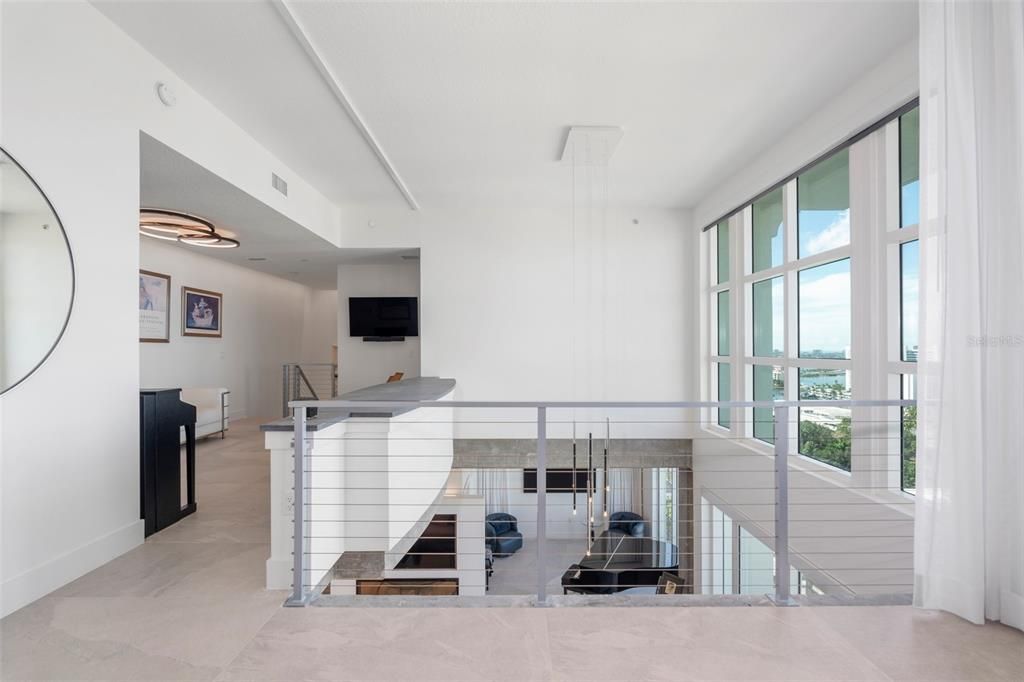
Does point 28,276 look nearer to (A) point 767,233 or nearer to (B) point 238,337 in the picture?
(A) point 767,233

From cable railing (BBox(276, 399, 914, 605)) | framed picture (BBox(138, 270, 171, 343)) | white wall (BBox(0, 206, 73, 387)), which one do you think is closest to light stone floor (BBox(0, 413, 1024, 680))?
cable railing (BBox(276, 399, 914, 605))

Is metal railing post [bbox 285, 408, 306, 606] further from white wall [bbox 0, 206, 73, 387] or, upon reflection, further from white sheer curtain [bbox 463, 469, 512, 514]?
white sheer curtain [bbox 463, 469, 512, 514]

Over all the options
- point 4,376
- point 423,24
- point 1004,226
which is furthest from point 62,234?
point 1004,226

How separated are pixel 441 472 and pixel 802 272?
10.1 feet

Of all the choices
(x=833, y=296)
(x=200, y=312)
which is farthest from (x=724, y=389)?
(x=200, y=312)

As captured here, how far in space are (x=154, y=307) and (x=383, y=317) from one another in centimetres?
242

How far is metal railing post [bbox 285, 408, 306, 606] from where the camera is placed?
1.93m

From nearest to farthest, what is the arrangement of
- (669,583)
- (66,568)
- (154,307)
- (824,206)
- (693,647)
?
(693,647), (66,568), (824,206), (669,583), (154,307)

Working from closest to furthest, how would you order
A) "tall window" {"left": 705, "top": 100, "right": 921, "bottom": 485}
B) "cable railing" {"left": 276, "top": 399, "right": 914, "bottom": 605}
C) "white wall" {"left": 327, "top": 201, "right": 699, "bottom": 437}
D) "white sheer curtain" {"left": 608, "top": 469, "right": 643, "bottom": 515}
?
"cable railing" {"left": 276, "top": 399, "right": 914, "bottom": 605}, "tall window" {"left": 705, "top": 100, "right": 921, "bottom": 485}, "white wall" {"left": 327, "top": 201, "right": 699, "bottom": 437}, "white sheer curtain" {"left": 608, "top": 469, "right": 643, "bottom": 515}

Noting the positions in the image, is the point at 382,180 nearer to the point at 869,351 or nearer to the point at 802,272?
the point at 802,272

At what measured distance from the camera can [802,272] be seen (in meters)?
3.61

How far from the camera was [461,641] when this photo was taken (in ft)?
5.54

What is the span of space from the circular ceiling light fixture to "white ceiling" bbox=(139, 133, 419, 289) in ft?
0.29

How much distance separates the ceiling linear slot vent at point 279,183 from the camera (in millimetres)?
3859
